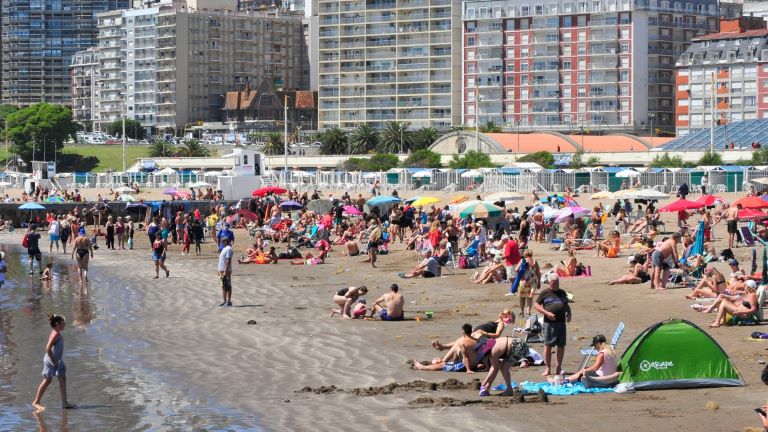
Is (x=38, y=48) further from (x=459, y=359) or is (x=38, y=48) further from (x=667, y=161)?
(x=459, y=359)

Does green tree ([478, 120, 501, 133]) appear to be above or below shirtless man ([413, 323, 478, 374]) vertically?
above

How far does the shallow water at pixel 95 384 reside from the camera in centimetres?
1575

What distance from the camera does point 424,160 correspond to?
322ft

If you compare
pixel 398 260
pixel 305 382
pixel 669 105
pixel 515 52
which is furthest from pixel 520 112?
pixel 305 382

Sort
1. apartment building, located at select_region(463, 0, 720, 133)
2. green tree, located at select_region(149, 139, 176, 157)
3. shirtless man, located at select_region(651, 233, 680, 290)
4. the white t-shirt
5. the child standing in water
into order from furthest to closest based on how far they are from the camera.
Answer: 1. green tree, located at select_region(149, 139, 176, 157)
2. apartment building, located at select_region(463, 0, 720, 133)
3. the white t-shirt
4. shirtless man, located at select_region(651, 233, 680, 290)
5. the child standing in water

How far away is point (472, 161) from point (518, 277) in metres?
65.2

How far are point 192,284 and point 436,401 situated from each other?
55.9 ft

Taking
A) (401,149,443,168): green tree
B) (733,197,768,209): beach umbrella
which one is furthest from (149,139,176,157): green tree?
(733,197,768,209): beach umbrella

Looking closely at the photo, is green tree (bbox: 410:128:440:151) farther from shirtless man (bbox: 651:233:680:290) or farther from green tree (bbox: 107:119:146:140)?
shirtless man (bbox: 651:233:680:290)

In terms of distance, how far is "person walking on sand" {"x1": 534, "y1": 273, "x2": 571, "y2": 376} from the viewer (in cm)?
1712

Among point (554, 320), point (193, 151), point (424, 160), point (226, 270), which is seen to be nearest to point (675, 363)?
point (554, 320)

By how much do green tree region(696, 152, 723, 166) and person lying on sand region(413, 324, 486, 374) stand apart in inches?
2492

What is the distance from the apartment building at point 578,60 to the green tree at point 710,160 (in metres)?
38.5

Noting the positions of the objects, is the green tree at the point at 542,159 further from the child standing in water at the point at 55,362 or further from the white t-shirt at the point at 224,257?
the child standing in water at the point at 55,362
